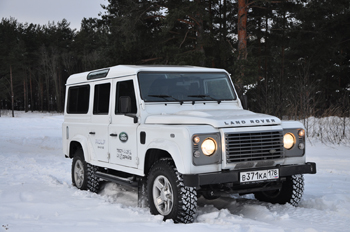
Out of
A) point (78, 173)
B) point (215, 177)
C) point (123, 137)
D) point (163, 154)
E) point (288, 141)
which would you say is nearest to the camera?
point (215, 177)

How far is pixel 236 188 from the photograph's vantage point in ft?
17.7

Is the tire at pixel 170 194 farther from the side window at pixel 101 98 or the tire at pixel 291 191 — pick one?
the side window at pixel 101 98

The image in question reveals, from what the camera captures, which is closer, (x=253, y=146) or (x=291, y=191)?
(x=253, y=146)

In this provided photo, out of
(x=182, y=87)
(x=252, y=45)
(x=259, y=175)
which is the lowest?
(x=259, y=175)

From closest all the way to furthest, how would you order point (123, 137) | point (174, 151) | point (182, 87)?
point (174, 151) → point (123, 137) → point (182, 87)

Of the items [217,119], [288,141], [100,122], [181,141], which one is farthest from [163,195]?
[100,122]

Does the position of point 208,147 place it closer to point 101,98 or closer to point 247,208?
→ point 247,208

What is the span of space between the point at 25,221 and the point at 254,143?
3.07 meters

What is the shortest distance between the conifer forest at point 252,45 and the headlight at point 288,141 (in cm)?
146

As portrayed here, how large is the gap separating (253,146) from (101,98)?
3.17 meters

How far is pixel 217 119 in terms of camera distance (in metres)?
5.05

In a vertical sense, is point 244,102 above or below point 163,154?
above

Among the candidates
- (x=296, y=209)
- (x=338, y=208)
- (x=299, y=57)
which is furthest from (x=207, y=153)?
(x=299, y=57)

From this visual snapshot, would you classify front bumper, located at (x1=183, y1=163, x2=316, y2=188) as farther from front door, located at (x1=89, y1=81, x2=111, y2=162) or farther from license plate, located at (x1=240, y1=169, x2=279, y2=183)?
front door, located at (x1=89, y1=81, x2=111, y2=162)
